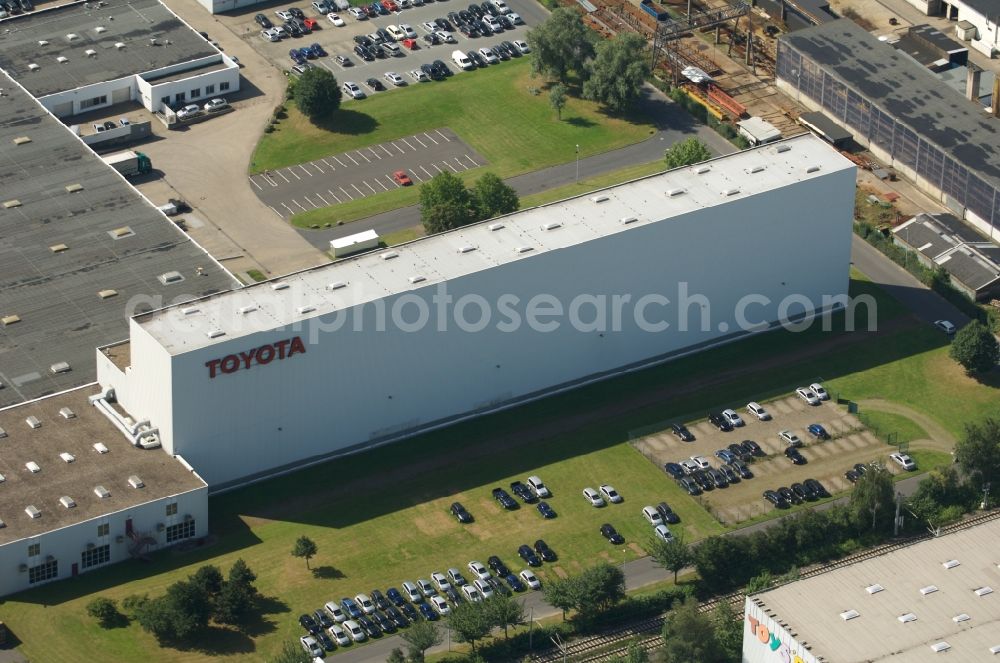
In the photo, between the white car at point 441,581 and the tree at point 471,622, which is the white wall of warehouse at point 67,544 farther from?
the tree at point 471,622

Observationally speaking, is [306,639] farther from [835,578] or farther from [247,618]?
[835,578]

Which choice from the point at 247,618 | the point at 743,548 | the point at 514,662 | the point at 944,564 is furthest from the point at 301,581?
the point at 944,564

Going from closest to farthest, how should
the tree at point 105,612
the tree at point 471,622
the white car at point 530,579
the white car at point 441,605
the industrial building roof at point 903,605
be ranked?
the industrial building roof at point 903,605 → the tree at point 471,622 → the tree at point 105,612 → the white car at point 441,605 → the white car at point 530,579

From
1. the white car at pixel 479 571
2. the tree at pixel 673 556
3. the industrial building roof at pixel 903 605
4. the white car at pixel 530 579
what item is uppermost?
the industrial building roof at pixel 903 605

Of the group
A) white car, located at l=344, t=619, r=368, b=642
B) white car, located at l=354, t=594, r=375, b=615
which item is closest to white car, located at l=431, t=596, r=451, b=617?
white car, located at l=354, t=594, r=375, b=615

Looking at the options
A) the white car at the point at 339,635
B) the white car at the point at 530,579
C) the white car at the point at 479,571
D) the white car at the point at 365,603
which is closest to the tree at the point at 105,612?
the white car at the point at 339,635

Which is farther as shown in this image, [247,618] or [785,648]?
[247,618]
